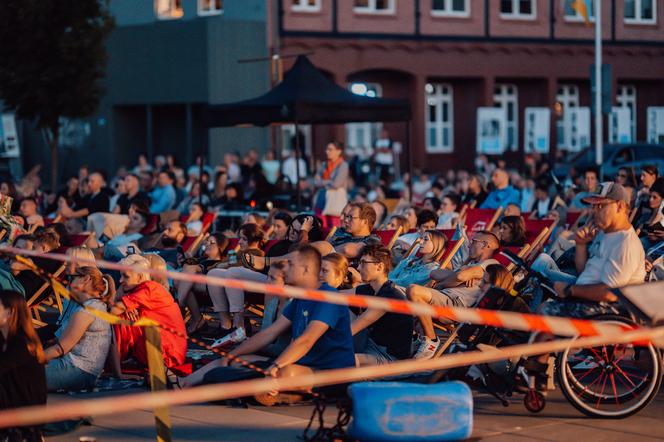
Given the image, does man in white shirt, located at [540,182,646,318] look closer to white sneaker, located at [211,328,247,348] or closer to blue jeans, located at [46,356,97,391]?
white sneaker, located at [211,328,247,348]

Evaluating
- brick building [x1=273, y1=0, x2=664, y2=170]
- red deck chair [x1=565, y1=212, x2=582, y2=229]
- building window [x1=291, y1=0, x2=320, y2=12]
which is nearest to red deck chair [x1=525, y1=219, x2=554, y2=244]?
red deck chair [x1=565, y1=212, x2=582, y2=229]

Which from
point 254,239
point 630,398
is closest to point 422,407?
point 630,398

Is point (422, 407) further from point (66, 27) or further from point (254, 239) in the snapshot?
point (66, 27)

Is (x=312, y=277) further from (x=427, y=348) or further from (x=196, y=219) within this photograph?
(x=196, y=219)

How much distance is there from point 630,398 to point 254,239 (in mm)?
5066

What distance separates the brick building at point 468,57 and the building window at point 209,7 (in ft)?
5.70

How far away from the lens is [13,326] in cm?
750

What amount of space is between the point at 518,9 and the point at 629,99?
6417 millimetres

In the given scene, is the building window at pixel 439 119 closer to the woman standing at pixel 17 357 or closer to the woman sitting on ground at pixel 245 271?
the woman sitting on ground at pixel 245 271

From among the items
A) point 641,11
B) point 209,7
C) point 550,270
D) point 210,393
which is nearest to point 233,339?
point 550,270

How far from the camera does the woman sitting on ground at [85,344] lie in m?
9.36

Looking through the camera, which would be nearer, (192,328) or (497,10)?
(192,328)

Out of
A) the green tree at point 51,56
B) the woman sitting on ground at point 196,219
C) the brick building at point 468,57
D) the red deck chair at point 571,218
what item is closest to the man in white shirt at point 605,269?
the red deck chair at point 571,218

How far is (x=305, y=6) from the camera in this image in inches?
1553
